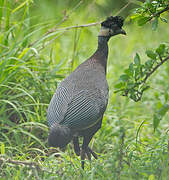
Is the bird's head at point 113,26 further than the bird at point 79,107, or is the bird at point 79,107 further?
the bird's head at point 113,26

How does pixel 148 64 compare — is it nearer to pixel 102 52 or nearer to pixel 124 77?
pixel 124 77

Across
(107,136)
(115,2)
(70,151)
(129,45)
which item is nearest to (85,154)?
(70,151)

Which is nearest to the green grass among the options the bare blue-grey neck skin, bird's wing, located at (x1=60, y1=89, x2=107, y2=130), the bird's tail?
the bird's tail

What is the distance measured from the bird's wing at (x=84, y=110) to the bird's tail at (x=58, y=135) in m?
0.06

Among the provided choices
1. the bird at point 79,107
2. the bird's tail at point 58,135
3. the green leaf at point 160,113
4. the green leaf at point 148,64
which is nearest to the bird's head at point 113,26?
the bird at point 79,107

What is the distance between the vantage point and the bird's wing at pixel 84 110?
141 inches

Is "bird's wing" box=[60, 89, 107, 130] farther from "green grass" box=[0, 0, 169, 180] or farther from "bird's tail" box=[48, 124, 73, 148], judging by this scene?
"green grass" box=[0, 0, 169, 180]

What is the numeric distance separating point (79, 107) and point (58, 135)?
33 cm

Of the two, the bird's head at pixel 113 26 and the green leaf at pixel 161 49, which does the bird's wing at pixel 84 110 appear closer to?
the green leaf at pixel 161 49

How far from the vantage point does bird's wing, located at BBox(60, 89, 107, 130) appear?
11.7 ft

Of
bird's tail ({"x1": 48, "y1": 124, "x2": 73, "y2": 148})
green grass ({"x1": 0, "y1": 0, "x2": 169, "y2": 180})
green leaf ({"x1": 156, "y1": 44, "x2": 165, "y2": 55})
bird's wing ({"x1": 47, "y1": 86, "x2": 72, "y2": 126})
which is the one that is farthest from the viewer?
bird's wing ({"x1": 47, "y1": 86, "x2": 72, "y2": 126})

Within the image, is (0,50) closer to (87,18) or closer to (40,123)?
(40,123)

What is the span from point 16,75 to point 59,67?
24.5 inches

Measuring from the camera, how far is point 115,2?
5.93 m
